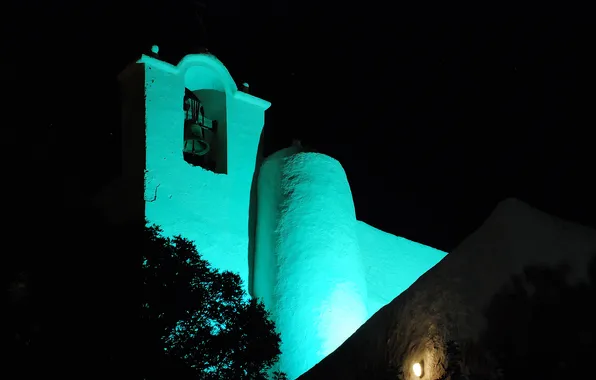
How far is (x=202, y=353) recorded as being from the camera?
8219mm

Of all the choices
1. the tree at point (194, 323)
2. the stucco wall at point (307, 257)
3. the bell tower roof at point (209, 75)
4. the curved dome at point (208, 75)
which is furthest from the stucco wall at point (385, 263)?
the tree at point (194, 323)

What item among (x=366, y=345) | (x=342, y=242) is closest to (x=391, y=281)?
(x=342, y=242)

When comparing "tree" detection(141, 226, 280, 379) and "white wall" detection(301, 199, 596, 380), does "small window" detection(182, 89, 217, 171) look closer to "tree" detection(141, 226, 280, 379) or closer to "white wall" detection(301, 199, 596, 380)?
"tree" detection(141, 226, 280, 379)

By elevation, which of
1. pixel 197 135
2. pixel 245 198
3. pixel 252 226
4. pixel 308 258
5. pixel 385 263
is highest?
pixel 197 135

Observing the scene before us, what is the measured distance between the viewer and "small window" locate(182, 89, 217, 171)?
13.4 meters

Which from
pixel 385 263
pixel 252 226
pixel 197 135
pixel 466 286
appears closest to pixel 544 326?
pixel 466 286

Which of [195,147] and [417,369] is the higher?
[195,147]

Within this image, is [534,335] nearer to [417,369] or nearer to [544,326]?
[544,326]

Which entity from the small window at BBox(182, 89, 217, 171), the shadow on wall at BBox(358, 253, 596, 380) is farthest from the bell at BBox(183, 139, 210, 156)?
the shadow on wall at BBox(358, 253, 596, 380)

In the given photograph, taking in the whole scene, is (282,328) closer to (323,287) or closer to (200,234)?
(323,287)

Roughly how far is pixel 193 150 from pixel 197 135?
0.36 meters

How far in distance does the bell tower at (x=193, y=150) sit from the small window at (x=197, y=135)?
2cm

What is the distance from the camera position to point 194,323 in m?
8.42

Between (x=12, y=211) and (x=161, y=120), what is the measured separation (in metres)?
5.06
